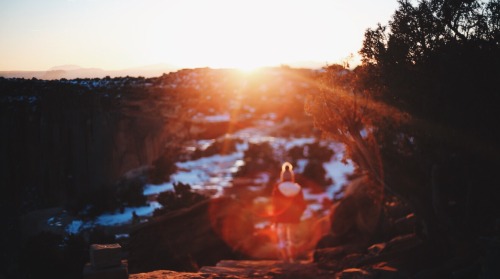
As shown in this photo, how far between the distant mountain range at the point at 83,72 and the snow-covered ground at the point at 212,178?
557 centimetres

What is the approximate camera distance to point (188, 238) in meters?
14.4

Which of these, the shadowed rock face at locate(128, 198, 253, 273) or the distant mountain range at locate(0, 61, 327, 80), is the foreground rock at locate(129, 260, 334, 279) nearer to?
the shadowed rock face at locate(128, 198, 253, 273)

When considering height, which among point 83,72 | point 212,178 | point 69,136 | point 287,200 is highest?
point 83,72

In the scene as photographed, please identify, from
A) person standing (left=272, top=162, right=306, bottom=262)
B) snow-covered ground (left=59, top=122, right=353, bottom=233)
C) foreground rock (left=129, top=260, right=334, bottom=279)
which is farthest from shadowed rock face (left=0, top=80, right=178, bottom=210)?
person standing (left=272, top=162, right=306, bottom=262)

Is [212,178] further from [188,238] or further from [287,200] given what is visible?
[287,200]

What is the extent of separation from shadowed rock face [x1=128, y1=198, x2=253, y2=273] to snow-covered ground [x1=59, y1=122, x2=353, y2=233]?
231cm

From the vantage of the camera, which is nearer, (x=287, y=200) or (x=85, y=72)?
(x=287, y=200)

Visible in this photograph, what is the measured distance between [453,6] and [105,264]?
9027 millimetres

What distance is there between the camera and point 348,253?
1399cm

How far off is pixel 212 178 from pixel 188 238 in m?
18.0

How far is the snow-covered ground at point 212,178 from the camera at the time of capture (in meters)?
15.6

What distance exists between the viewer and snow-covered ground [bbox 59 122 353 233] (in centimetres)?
1563

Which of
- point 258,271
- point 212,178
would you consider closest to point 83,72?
point 258,271

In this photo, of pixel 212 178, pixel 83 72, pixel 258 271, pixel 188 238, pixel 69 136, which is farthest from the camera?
pixel 212 178
